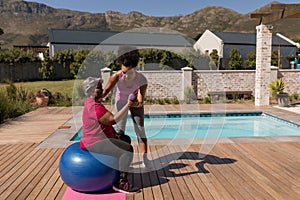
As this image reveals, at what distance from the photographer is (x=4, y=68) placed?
1858cm

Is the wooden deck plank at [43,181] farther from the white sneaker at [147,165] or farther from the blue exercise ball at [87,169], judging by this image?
the white sneaker at [147,165]

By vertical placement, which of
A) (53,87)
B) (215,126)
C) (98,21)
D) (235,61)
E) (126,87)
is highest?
(98,21)

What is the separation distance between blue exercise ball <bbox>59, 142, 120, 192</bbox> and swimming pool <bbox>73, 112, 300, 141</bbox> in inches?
117

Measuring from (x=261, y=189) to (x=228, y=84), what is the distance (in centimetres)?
835

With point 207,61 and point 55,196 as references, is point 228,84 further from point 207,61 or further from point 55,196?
point 55,196

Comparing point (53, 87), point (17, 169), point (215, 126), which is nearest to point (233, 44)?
point (53, 87)

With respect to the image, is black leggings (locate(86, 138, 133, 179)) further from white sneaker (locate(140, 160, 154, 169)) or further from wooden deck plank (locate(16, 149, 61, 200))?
wooden deck plank (locate(16, 149, 61, 200))

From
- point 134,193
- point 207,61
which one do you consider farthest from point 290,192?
point 207,61

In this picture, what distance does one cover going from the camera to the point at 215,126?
7.46 metres

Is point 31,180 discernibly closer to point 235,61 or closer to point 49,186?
point 49,186

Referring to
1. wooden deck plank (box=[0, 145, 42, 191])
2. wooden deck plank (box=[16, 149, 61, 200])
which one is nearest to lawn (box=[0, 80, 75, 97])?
wooden deck plank (box=[0, 145, 42, 191])

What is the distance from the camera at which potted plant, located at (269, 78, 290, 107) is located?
8.56m

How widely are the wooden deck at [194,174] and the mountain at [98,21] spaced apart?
57095mm

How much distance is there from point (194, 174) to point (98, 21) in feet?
391
